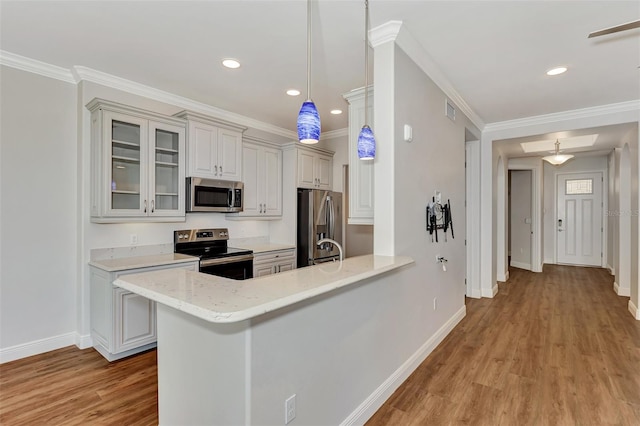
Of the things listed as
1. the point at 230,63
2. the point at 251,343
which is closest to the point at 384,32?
the point at 230,63

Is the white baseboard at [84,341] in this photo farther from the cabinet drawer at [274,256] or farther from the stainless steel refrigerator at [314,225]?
the stainless steel refrigerator at [314,225]

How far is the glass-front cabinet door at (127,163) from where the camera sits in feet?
10.1

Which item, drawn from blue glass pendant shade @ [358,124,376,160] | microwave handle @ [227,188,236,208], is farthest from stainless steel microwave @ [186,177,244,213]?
blue glass pendant shade @ [358,124,376,160]

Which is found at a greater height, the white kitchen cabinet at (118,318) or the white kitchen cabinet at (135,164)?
the white kitchen cabinet at (135,164)

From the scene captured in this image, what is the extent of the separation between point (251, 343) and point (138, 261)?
2306 mm

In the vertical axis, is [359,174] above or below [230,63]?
below

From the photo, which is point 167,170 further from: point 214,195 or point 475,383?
point 475,383

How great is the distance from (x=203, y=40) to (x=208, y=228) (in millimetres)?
2296

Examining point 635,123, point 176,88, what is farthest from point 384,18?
point 635,123

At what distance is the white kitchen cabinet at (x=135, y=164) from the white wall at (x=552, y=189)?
8.08 meters

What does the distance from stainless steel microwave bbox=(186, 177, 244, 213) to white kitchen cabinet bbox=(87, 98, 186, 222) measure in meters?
0.10

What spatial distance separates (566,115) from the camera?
435 cm

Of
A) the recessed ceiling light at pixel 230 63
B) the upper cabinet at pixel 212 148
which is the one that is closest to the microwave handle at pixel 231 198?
the upper cabinet at pixel 212 148

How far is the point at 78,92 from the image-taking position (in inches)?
127
